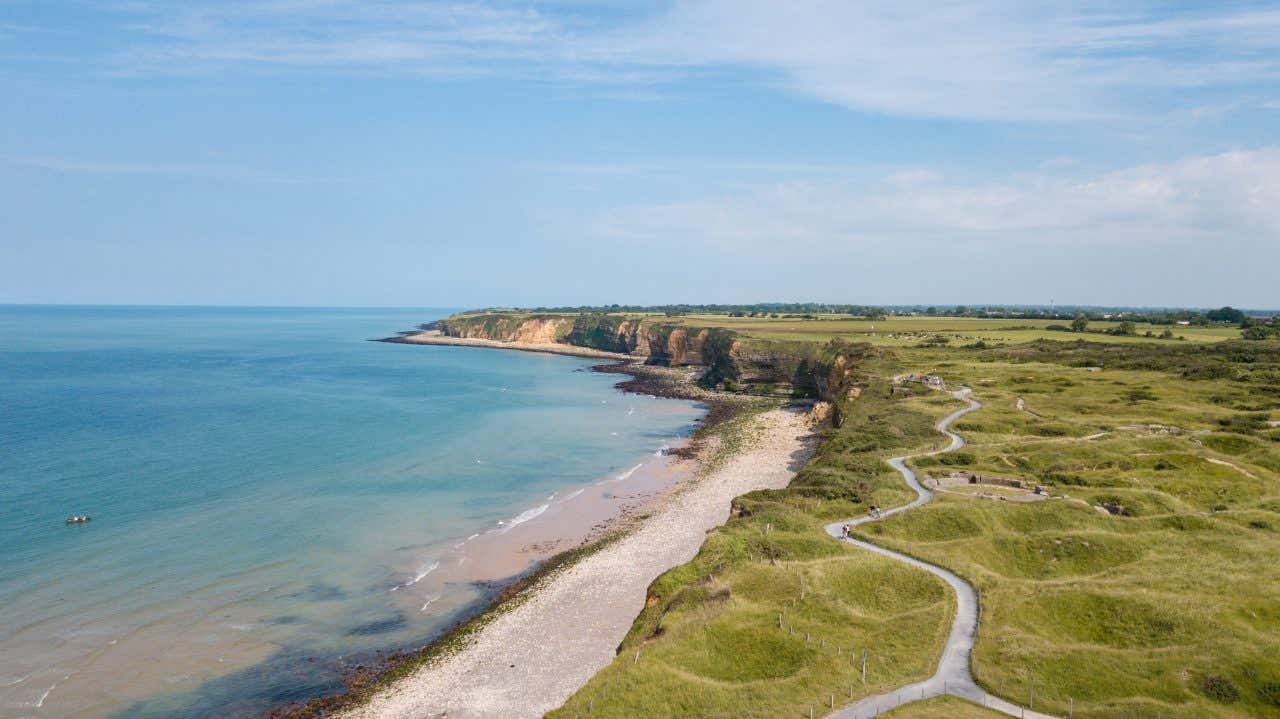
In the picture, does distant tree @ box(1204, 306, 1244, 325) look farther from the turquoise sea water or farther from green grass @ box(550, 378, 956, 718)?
green grass @ box(550, 378, 956, 718)

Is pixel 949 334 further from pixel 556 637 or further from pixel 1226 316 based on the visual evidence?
pixel 556 637

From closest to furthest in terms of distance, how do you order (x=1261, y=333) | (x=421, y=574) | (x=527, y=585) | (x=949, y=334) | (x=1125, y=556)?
1. (x=1125, y=556)
2. (x=527, y=585)
3. (x=421, y=574)
4. (x=1261, y=333)
5. (x=949, y=334)

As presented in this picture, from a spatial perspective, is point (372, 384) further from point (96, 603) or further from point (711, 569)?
point (711, 569)

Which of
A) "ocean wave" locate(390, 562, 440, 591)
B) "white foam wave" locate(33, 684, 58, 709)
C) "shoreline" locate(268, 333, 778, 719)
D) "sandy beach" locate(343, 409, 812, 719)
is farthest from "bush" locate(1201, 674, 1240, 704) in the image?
"white foam wave" locate(33, 684, 58, 709)

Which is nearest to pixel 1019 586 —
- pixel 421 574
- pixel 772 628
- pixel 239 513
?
pixel 772 628

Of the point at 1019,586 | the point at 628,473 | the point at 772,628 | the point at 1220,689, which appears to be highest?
→ the point at 1220,689

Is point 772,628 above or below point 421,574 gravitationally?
above
